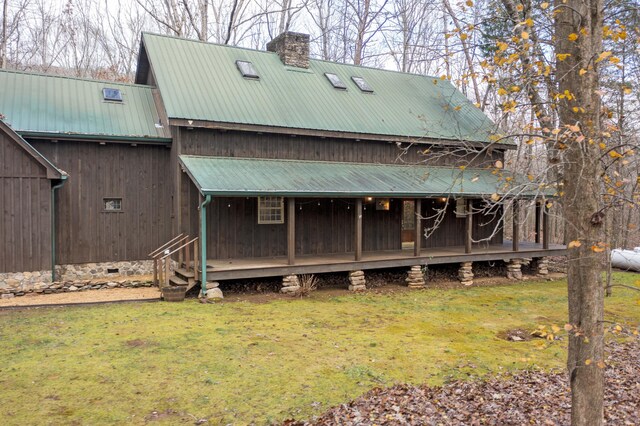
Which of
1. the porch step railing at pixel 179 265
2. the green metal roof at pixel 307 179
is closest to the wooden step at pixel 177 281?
the porch step railing at pixel 179 265

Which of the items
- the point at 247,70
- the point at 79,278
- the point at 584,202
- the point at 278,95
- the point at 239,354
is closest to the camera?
the point at 584,202

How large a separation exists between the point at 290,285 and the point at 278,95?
6.86 metres

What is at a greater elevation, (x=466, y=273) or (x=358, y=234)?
(x=358, y=234)

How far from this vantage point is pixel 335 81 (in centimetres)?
1802

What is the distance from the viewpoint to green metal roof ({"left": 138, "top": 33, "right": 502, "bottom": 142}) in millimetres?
14117

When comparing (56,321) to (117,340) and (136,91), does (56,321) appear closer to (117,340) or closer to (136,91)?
(117,340)

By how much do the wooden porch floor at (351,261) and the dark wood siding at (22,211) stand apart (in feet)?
14.5

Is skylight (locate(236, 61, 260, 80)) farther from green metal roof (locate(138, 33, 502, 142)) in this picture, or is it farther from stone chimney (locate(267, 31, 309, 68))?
stone chimney (locate(267, 31, 309, 68))

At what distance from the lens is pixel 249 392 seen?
247 inches

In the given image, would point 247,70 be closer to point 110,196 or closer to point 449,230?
point 110,196

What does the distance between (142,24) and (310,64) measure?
1741 cm

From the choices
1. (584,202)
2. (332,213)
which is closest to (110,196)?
(332,213)

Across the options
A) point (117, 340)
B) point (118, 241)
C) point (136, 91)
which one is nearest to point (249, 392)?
point (117, 340)

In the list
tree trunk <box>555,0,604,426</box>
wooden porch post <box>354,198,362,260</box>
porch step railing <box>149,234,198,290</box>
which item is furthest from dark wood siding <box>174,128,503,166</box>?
tree trunk <box>555,0,604,426</box>
